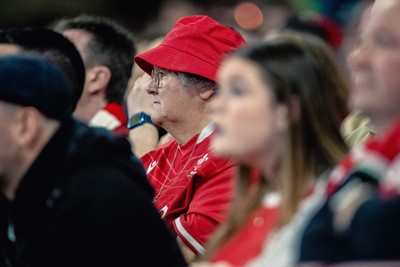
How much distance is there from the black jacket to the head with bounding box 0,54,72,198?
0.05 m

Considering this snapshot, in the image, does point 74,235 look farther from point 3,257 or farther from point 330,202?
point 330,202

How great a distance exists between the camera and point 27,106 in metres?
3.39

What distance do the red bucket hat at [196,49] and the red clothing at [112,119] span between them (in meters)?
0.76


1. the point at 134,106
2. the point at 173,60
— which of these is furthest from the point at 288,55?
the point at 134,106

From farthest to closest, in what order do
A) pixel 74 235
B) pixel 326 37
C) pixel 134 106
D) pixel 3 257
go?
1. pixel 326 37
2. pixel 134 106
3. pixel 3 257
4. pixel 74 235

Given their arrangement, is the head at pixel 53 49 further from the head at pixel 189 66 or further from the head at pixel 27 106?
the head at pixel 27 106

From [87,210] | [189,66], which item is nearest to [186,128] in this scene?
[189,66]

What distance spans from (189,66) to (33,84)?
1209mm

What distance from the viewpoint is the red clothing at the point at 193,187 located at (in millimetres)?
4035

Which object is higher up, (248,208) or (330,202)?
(330,202)

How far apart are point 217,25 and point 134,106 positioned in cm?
95

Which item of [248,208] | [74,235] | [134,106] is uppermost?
[248,208]

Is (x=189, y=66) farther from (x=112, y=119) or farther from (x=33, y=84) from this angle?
(x=33, y=84)

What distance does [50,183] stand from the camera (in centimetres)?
333
